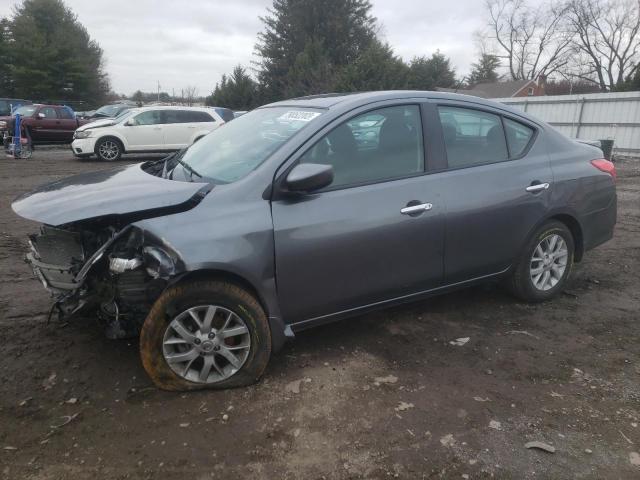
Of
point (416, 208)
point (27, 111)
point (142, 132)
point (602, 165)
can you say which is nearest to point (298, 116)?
point (416, 208)

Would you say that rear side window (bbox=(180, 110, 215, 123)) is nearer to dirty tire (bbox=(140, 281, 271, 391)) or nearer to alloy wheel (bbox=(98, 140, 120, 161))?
alloy wheel (bbox=(98, 140, 120, 161))

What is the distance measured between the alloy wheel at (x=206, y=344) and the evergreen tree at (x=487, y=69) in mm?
62966

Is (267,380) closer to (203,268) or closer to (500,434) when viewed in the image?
(203,268)

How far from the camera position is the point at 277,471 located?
245 cm

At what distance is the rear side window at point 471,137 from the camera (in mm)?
3783

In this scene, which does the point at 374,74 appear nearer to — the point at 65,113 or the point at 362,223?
the point at 65,113

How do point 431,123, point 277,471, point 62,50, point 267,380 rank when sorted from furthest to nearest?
point 62,50, point 431,123, point 267,380, point 277,471

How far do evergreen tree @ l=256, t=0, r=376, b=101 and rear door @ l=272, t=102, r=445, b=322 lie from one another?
105 ft

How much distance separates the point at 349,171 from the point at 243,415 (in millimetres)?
1615

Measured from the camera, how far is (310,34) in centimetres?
3591

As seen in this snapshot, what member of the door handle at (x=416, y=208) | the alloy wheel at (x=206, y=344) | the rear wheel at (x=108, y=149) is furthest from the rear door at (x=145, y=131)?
the alloy wheel at (x=206, y=344)

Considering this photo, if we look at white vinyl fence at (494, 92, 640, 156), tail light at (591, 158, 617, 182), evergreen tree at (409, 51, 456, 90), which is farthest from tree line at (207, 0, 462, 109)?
tail light at (591, 158, 617, 182)

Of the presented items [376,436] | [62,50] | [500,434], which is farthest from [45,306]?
[62,50]

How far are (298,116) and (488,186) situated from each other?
1.47 meters
